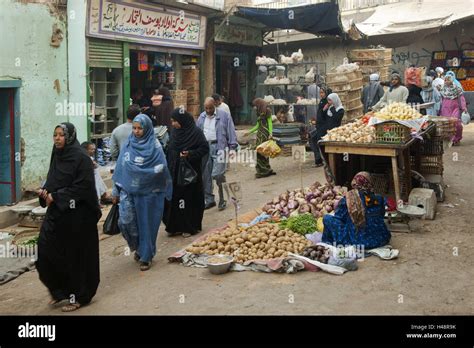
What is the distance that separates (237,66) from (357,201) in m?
13.1

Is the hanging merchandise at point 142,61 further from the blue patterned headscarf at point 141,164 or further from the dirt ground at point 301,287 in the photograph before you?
the blue patterned headscarf at point 141,164

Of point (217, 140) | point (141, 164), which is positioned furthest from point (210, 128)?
point (141, 164)

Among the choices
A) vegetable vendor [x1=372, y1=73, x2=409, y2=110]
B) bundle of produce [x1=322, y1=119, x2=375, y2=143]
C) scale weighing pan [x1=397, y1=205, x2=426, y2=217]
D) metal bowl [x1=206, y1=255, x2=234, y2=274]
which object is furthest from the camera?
Result: vegetable vendor [x1=372, y1=73, x2=409, y2=110]

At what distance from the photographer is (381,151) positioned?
7.44m

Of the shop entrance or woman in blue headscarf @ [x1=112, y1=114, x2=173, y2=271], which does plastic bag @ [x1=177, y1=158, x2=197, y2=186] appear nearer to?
woman in blue headscarf @ [x1=112, y1=114, x2=173, y2=271]

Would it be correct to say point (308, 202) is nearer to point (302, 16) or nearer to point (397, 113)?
point (397, 113)

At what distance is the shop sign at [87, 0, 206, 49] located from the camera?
37.7 ft

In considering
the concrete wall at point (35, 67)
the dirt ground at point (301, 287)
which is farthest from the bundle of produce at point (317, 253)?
the concrete wall at point (35, 67)

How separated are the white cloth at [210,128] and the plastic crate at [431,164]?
311 cm

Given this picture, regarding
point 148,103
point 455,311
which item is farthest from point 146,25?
point 455,311

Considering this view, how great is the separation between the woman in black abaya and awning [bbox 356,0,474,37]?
1453 cm

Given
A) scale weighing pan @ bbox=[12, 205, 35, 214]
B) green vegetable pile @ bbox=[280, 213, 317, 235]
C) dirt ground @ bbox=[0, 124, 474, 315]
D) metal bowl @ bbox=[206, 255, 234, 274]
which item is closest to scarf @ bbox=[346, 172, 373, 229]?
dirt ground @ bbox=[0, 124, 474, 315]

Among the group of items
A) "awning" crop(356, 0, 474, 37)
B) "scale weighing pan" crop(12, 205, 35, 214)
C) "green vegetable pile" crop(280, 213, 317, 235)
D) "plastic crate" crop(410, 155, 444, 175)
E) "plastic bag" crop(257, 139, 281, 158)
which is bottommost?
"scale weighing pan" crop(12, 205, 35, 214)
